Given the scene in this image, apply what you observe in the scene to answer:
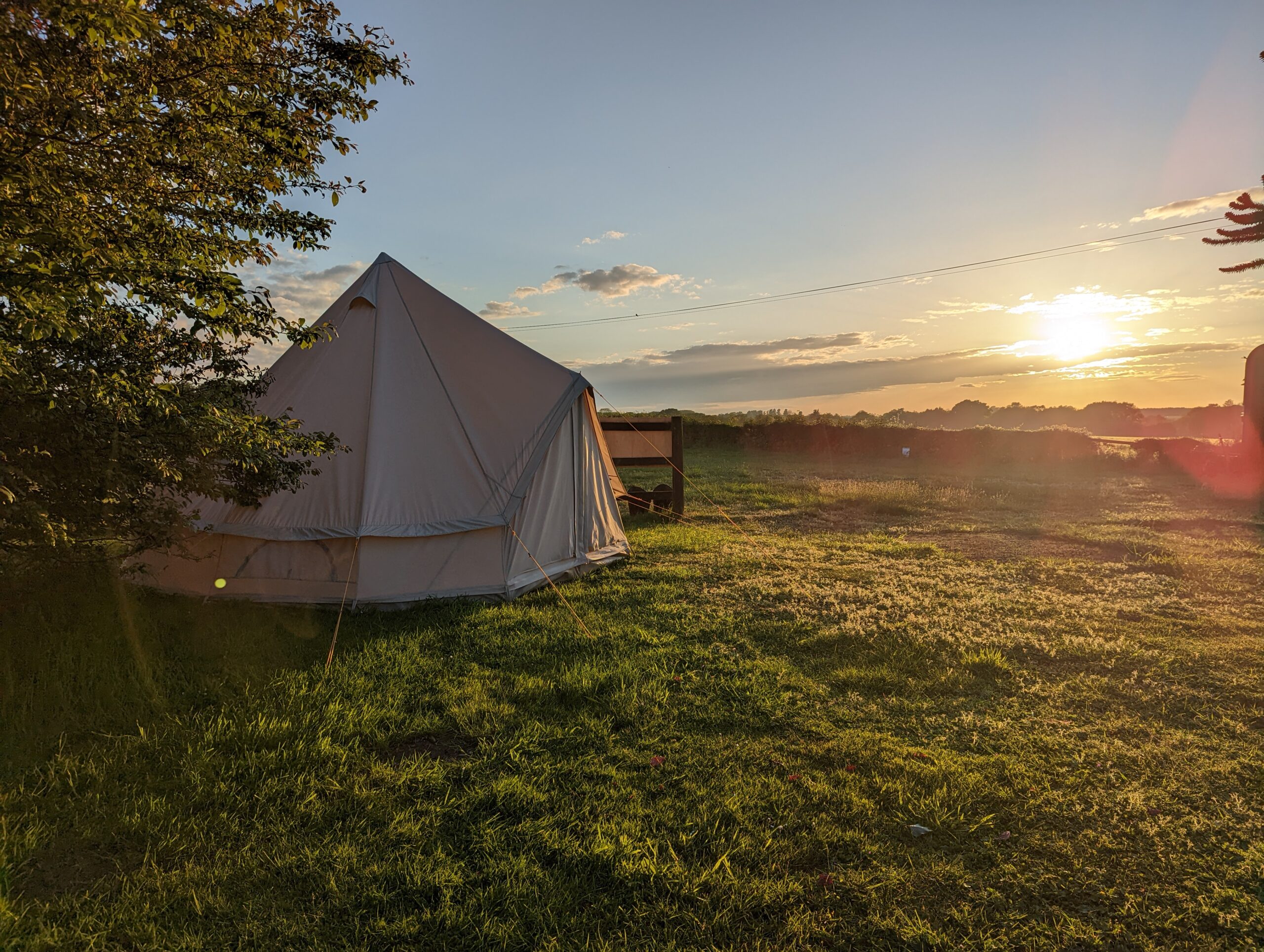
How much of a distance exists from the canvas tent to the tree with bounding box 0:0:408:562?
1.29 m

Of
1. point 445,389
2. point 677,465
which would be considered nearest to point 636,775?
point 445,389

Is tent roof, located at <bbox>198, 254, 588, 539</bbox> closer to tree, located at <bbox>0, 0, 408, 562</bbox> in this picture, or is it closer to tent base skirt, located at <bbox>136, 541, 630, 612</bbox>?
tent base skirt, located at <bbox>136, 541, 630, 612</bbox>

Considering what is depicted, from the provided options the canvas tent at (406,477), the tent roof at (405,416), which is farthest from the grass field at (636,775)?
the tent roof at (405,416)

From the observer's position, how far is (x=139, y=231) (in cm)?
331

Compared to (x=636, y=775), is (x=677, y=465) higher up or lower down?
higher up

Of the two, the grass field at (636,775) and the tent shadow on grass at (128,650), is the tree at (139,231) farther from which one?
the grass field at (636,775)

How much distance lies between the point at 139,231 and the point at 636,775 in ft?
13.0

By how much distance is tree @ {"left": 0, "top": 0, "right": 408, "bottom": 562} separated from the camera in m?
2.83

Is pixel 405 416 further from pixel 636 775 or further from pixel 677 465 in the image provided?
pixel 677 465

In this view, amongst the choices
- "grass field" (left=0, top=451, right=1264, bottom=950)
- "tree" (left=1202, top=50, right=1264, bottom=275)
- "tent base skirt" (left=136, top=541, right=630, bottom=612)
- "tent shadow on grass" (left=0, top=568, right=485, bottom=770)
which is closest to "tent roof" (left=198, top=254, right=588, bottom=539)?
"tent base skirt" (left=136, top=541, right=630, bottom=612)

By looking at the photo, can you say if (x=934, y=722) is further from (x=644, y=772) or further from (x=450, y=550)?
(x=450, y=550)


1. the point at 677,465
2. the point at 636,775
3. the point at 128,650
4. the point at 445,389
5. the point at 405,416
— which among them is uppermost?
the point at 445,389

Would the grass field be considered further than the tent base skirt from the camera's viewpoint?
No

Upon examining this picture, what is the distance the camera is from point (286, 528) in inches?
241
